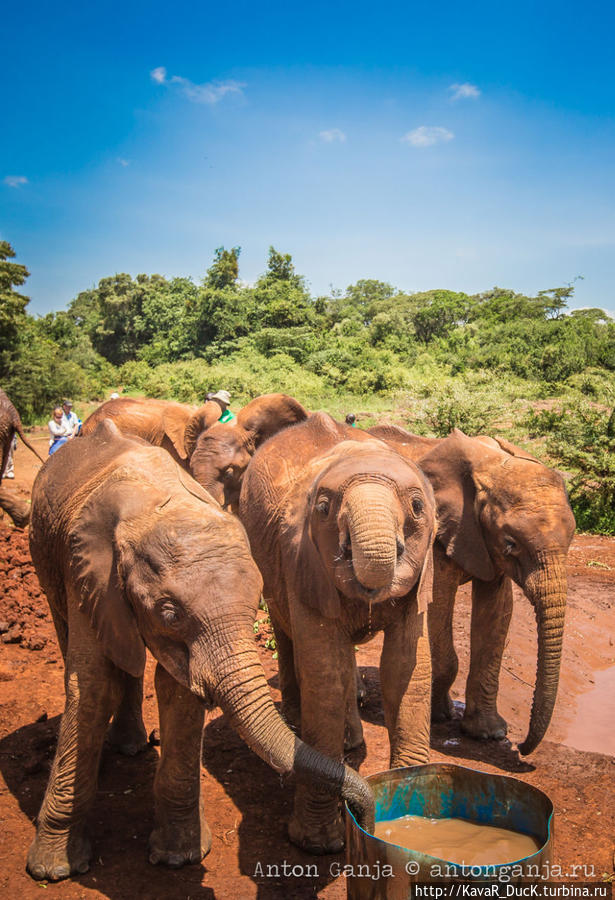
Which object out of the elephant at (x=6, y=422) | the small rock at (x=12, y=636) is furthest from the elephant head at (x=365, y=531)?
the elephant at (x=6, y=422)

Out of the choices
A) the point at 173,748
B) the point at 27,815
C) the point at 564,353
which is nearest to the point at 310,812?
the point at 173,748

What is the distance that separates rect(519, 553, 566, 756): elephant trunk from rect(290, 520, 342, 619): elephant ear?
197 cm

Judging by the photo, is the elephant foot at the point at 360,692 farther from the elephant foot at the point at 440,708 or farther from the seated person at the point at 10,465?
the seated person at the point at 10,465

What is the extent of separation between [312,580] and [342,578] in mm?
484

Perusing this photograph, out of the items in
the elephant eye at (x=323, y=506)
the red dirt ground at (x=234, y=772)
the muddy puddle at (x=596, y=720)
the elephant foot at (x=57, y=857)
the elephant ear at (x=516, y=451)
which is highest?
the elephant ear at (x=516, y=451)

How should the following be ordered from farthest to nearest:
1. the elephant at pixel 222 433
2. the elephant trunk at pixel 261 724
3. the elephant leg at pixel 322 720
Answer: the elephant at pixel 222 433 → the elephant leg at pixel 322 720 → the elephant trunk at pixel 261 724

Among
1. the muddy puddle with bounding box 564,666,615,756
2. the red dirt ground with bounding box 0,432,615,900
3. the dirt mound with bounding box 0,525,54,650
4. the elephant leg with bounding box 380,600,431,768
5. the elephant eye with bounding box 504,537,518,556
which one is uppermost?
the elephant eye with bounding box 504,537,518,556

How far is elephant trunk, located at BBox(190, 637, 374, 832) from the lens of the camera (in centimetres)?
327

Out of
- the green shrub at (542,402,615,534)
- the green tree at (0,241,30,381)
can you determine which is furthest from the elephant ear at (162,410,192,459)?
the green tree at (0,241,30,381)

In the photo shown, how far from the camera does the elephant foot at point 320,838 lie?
4.36 meters

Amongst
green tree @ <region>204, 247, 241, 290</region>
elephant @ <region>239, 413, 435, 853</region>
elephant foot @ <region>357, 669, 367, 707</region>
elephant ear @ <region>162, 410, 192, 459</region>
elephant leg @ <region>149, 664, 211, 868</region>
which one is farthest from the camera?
green tree @ <region>204, 247, 241, 290</region>

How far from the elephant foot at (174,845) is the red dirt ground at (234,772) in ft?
0.20

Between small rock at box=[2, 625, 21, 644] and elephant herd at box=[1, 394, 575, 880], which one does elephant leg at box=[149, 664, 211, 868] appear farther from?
small rock at box=[2, 625, 21, 644]

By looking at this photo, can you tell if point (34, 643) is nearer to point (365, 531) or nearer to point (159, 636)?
point (159, 636)
